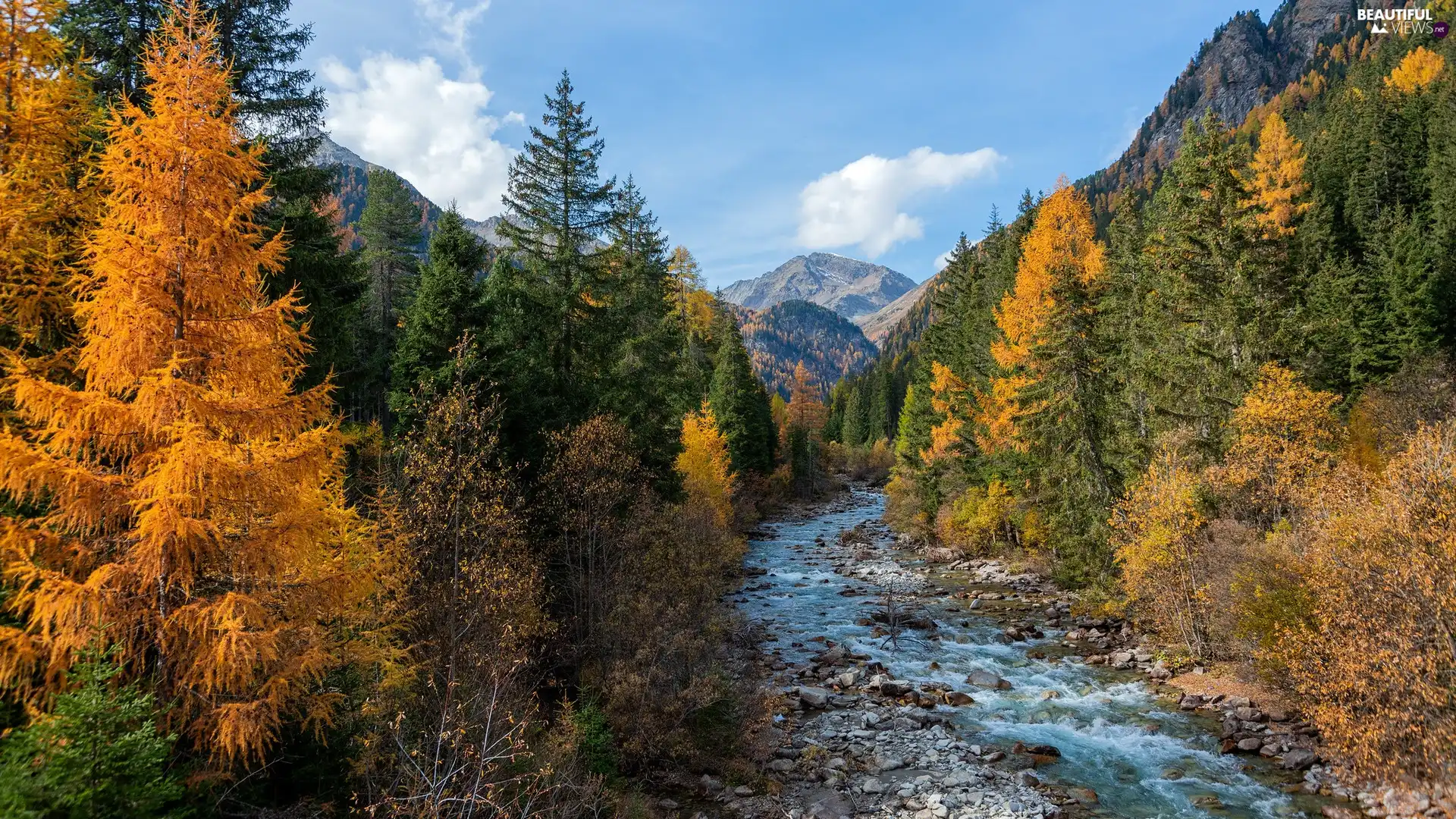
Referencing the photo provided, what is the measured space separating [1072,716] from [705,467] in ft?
72.3

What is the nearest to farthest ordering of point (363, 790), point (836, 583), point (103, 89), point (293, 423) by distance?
1. point (293, 423)
2. point (363, 790)
3. point (103, 89)
4. point (836, 583)

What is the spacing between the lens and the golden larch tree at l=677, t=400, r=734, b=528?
33000mm

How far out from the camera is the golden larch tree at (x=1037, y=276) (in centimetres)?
2608

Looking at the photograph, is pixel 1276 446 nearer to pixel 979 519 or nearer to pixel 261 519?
pixel 979 519

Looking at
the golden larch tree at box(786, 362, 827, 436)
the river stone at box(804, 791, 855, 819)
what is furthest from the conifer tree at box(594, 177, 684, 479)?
the golden larch tree at box(786, 362, 827, 436)

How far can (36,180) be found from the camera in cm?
761

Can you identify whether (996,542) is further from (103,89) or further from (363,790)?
(103,89)

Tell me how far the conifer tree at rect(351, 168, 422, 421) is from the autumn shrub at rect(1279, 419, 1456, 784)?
34142mm

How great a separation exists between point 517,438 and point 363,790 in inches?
405

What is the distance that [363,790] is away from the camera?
8844 mm

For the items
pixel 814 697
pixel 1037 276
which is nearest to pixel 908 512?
pixel 1037 276

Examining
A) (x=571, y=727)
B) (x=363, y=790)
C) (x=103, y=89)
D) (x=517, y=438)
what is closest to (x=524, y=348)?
(x=517, y=438)

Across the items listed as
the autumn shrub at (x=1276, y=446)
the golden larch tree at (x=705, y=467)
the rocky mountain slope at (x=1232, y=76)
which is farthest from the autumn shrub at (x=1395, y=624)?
the rocky mountain slope at (x=1232, y=76)

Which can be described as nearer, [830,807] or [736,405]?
[830,807]
